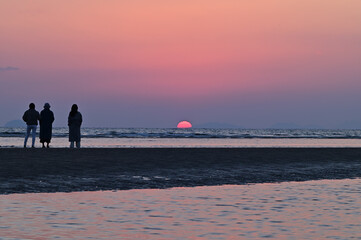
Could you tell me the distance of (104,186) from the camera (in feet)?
51.1

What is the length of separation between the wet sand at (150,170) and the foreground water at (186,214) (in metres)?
1.76

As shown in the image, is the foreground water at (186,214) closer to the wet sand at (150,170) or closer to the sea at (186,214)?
the sea at (186,214)

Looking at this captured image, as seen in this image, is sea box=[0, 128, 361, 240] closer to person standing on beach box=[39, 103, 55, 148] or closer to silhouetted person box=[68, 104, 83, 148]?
silhouetted person box=[68, 104, 83, 148]

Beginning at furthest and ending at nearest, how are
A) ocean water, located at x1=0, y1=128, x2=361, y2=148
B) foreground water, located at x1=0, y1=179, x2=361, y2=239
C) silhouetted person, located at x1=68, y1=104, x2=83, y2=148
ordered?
1. ocean water, located at x1=0, y1=128, x2=361, y2=148
2. silhouetted person, located at x1=68, y1=104, x2=83, y2=148
3. foreground water, located at x1=0, y1=179, x2=361, y2=239

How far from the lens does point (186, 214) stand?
10812 millimetres

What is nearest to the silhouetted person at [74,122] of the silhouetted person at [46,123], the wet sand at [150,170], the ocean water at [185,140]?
the silhouetted person at [46,123]

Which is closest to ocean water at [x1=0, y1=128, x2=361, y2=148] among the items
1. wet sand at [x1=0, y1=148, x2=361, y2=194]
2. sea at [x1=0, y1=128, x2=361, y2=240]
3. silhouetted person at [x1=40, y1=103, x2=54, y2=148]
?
silhouetted person at [x1=40, y1=103, x2=54, y2=148]

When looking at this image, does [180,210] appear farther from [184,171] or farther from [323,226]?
[184,171]

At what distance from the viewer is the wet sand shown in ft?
52.6

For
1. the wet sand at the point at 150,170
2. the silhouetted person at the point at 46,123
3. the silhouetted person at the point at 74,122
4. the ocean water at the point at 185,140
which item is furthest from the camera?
the ocean water at the point at 185,140

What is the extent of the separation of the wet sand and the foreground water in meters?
1.76

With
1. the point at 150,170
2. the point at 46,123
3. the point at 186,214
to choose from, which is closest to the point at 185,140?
the point at 46,123

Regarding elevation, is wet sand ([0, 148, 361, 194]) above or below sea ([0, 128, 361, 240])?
above

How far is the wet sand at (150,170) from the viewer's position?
1605 cm
